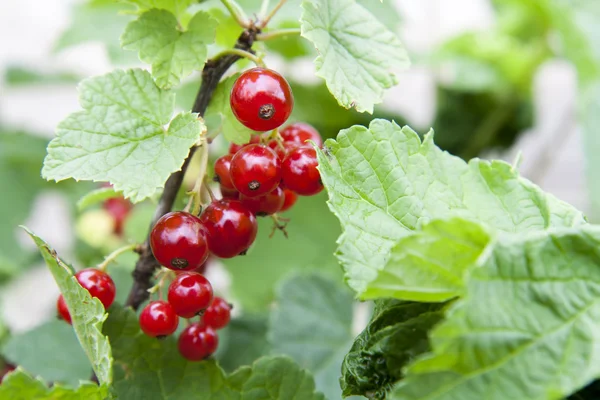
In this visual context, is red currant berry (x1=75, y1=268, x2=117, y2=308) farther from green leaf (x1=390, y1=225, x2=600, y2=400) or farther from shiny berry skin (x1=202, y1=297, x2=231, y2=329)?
green leaf (x1=390, y1=225, x2=600, y2=400)

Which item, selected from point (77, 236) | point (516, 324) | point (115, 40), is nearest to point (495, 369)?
point (516, 324)

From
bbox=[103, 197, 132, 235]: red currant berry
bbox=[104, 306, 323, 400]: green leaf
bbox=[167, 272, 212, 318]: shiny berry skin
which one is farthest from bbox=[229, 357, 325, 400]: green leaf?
bbox=[103, 197, 132, 235]: red currant berry

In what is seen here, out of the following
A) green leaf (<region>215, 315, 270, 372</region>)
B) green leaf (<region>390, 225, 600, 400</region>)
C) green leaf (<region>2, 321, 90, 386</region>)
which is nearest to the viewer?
→ green leaf (<region>390, 225, 600, 400</region>)

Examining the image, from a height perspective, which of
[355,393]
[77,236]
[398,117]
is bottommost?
[77,236]

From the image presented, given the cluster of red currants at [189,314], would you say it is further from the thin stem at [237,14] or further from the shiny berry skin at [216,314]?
the thin stem at [237,14]

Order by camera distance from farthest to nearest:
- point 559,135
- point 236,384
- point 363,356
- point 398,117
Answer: point 559,135 → point 398,117 → point 236,384 → point 363,356

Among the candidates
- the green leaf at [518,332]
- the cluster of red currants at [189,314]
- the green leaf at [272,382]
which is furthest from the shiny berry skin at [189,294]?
the green leaf at [518,332]

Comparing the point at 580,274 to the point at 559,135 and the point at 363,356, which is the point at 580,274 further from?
the point at 559,135

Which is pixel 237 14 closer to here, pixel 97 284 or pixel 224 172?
pixel 224 172

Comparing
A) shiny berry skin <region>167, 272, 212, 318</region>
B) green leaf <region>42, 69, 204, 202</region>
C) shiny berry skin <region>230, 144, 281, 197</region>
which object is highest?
shiny berry skin <region>230, 144, 281, 197</region>
